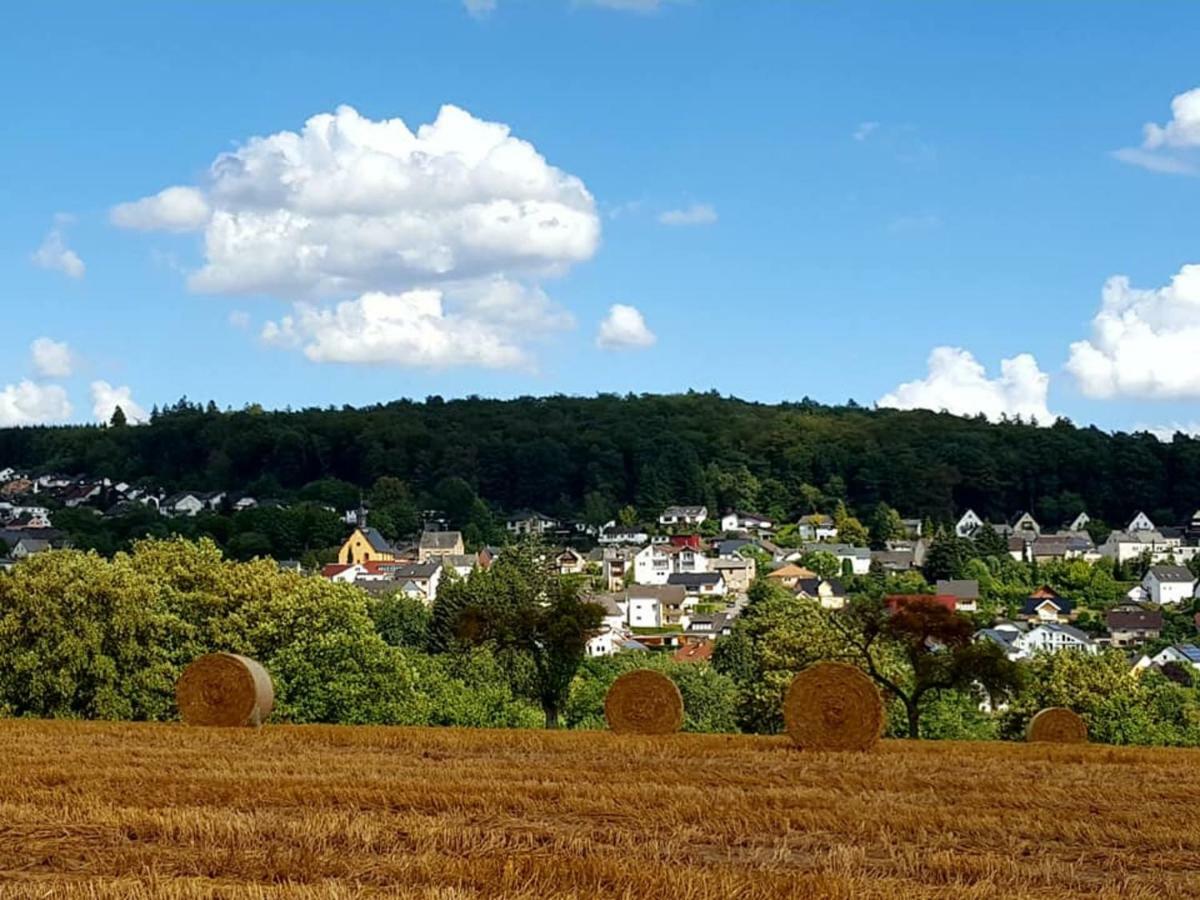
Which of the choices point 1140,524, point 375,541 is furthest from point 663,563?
point 1140,524

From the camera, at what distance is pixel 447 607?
8619cm

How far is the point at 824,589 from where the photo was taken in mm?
132125

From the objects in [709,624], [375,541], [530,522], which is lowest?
[709,624]

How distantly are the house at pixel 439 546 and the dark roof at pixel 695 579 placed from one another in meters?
26.4

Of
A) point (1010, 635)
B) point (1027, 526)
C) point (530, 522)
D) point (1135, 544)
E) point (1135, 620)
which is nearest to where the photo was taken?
point (1010, 635)

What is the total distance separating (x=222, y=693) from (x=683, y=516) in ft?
539

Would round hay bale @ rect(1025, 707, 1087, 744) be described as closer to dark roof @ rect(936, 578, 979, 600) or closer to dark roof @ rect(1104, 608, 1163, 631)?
dark roof @ rect(1104, 608, 1163, 631)

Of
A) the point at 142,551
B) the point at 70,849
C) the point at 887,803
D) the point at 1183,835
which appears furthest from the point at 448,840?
the point at 142,551

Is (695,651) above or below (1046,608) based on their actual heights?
below

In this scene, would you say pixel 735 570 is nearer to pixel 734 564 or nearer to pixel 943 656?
pixel 734 564

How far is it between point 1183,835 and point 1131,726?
1355 inches

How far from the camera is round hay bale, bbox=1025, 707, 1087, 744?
98.6 feet

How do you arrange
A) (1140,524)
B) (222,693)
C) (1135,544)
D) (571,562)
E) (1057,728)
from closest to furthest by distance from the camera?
1. (222,693)
2. (1057,728)
3. (571,562)
4. (1135,544)
5. (1140,524)

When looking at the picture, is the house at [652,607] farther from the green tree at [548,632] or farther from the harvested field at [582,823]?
the harvested field at [582,823]
